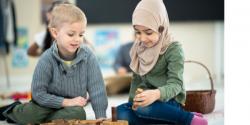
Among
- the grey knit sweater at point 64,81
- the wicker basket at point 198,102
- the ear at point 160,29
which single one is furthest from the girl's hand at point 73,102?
the wicker basket at point 198,102

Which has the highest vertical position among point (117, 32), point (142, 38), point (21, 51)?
point (142, 38)

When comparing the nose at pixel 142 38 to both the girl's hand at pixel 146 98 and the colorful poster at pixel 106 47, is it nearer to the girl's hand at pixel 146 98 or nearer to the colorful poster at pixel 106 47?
the girl's hand at pixel 146 98

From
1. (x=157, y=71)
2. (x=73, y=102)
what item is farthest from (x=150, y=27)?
(x=73, y=102)

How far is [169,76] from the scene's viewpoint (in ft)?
5.36

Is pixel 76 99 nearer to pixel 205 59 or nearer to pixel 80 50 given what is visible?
pixel 80 50

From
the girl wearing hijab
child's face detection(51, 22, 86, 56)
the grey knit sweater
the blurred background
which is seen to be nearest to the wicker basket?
the girl wearing hijab

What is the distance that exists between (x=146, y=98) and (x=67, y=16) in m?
0.42

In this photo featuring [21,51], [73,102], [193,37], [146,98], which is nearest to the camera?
[146,98]

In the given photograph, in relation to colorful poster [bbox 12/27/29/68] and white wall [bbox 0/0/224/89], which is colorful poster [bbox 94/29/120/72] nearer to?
white wall [bbox 0/0/224/89]

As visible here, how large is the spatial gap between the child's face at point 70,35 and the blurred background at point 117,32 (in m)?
2.02

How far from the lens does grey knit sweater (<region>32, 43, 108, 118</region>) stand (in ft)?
5.64

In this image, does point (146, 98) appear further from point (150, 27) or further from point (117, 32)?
point (117, 32)

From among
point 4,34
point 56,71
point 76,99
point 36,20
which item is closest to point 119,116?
point 76,99
